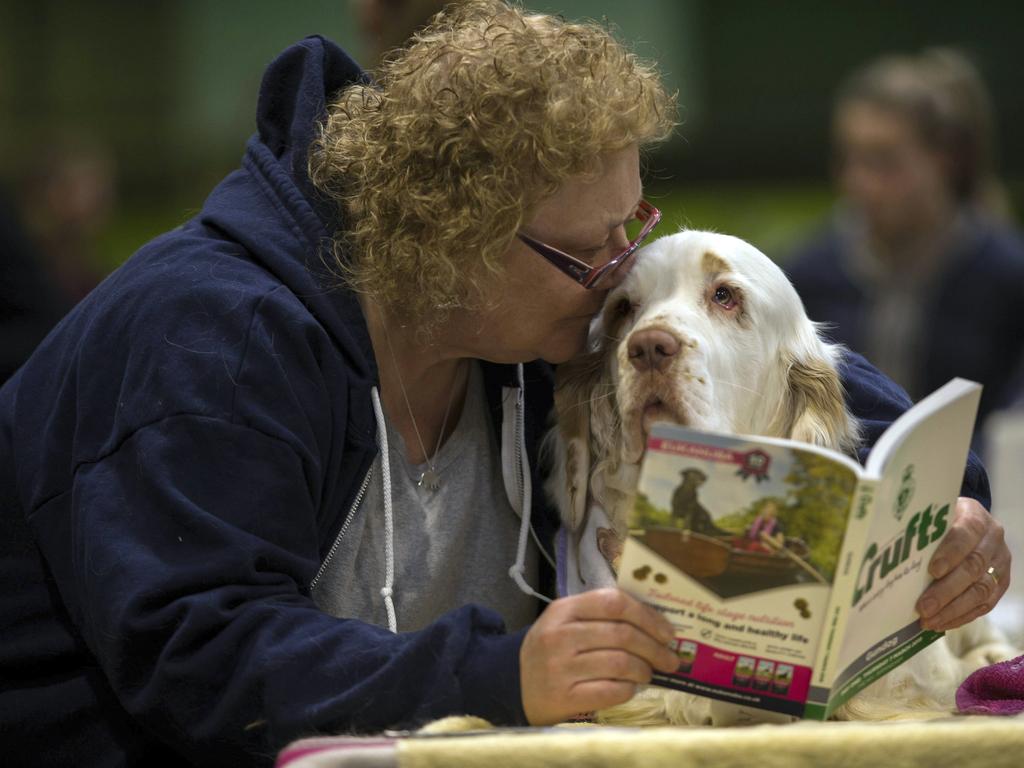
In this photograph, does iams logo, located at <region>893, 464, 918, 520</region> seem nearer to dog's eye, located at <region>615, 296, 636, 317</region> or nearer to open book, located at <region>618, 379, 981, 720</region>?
open book, located at <region>618, 379, 981, 720</region>

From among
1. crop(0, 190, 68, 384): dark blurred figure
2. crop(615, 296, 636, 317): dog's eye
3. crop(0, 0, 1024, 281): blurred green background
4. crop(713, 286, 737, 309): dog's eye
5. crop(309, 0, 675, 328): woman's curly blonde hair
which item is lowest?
crop(0, 0, 1024, 281): blurred green background

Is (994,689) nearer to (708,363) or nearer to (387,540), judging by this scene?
(708,363)

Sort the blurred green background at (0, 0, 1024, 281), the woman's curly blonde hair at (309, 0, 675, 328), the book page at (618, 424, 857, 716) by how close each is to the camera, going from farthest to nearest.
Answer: the blurred green background at (0, 0, 1024, 281), the woman's curly blonde hair at (309, 0, 675, 328), the book page at (618, 424, 857, 716)

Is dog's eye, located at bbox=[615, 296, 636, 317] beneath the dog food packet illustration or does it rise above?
above

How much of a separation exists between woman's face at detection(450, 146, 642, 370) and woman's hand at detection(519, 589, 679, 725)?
60cm

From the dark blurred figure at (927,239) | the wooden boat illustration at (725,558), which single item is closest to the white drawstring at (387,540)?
the wooden boat illustration at (725,558)

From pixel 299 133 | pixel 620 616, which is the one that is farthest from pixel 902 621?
pixel 299 133

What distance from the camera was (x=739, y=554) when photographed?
158 centimetres

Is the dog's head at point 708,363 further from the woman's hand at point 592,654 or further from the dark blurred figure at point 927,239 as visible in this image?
the dark blurred figure at point 927,239

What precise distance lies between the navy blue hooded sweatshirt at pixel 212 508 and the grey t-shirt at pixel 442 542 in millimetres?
99

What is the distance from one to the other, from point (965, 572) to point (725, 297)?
58cm

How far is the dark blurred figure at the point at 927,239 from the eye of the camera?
491 cm

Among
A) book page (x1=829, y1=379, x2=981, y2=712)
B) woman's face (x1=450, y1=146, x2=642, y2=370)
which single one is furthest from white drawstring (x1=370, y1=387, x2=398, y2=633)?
book page (x1=829, y1=379, x2=981, y2=712)

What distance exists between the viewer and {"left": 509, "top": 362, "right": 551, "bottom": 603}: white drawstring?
227 cm
